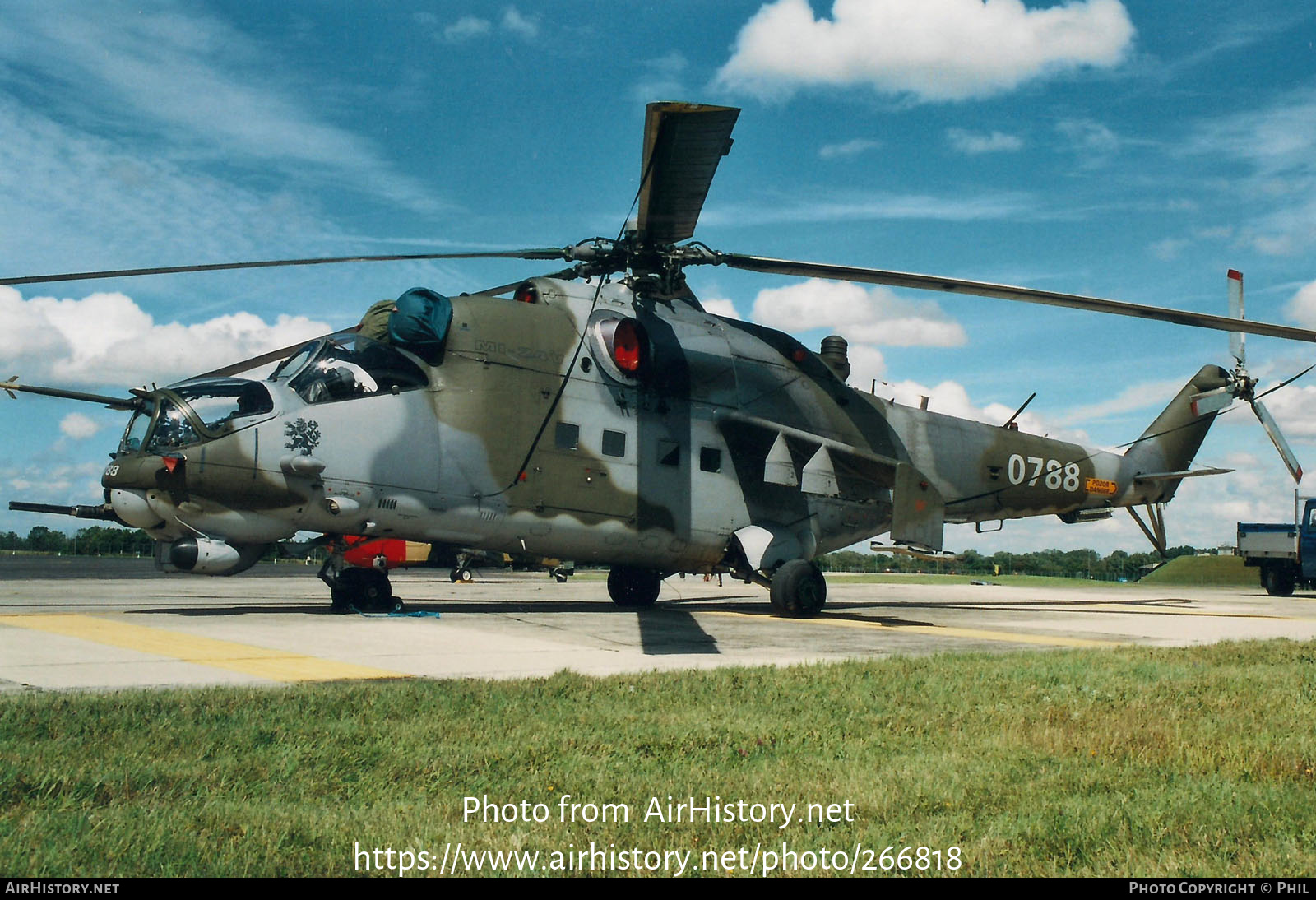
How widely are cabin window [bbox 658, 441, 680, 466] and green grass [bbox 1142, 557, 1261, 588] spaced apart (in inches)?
1319

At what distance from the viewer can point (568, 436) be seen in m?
13.2

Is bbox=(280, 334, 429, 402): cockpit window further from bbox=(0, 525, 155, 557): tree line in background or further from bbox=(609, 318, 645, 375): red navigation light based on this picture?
bbox=(0, 525, 155, 557): tree line in background

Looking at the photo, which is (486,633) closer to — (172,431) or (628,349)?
(172,431)

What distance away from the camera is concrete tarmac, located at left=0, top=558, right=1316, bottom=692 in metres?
7.37

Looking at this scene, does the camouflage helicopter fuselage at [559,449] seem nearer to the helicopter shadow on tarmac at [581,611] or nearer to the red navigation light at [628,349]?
the red navigation light at [628,349]

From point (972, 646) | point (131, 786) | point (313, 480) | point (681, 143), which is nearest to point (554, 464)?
point (313, 480)

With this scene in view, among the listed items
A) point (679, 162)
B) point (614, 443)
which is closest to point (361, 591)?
point (614, 443)

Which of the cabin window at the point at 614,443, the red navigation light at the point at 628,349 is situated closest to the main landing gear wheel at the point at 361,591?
the cabin window at the point at 614,443

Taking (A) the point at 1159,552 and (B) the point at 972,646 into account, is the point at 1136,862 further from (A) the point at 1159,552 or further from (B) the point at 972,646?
(A) the point at 1159,552

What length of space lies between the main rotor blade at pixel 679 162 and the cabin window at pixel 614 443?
288 cm

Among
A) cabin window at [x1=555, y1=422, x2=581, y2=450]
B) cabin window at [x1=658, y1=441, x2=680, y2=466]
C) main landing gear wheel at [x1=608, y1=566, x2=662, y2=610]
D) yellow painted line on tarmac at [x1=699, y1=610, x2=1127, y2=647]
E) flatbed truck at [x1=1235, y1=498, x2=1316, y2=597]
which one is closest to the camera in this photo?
yellow painted line on tarmac at [x1=699, y1=610, x2=1127, y2=647]

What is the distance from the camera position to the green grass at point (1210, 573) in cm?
4084

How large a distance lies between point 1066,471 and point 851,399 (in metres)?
5.48

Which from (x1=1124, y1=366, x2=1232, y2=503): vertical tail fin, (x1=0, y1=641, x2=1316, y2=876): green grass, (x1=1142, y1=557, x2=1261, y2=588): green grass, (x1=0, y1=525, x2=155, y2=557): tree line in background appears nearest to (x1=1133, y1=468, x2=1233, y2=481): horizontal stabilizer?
(x1=1124, y1=366, x2=1232, y2=503): vertical tail fin
